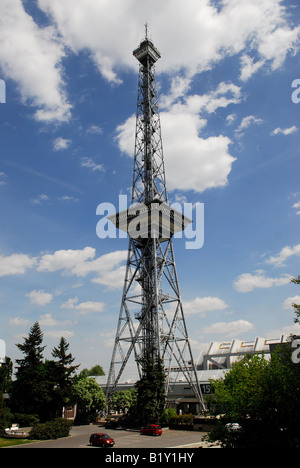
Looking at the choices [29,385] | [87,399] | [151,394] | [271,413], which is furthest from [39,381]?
[271,413]

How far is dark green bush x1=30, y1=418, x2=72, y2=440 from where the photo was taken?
31.9 meters

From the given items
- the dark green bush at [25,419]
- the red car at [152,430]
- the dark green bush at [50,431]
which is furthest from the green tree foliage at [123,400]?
the red car at [152,430]

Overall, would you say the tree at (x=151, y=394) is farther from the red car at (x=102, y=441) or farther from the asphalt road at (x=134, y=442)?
the red car at (x=102, y=441)

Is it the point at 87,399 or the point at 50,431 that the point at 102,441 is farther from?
the point at 87,399

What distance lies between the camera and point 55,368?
4234cm

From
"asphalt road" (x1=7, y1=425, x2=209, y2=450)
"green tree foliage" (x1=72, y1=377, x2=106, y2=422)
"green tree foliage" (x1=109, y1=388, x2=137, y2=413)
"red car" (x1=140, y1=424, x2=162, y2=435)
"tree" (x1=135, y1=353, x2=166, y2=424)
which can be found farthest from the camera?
"green tree foliage" (x1=72, y1=377, x2=106, y2=422)

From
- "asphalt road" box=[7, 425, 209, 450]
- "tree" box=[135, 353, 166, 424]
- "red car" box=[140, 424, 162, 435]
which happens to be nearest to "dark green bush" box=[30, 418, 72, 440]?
"asphalt road" box=[7, 425, 209, 450]

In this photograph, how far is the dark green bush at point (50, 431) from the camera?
3186 cm

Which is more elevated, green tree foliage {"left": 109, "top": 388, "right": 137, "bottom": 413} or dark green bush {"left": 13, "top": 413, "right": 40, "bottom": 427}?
green tree foliage {"left": 109, "top": 388, "right": 137, "bottom": 413}

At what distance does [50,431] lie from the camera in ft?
105

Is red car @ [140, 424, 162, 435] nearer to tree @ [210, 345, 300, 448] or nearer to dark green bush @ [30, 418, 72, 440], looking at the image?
dark green bush @ [30, 418, 72, 440]

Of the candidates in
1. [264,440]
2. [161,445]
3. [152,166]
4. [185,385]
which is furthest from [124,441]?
[152,166]

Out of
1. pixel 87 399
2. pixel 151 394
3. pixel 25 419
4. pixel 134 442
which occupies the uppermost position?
pixel 151 394

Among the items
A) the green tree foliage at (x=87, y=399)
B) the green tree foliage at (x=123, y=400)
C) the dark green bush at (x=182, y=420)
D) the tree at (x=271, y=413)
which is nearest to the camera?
the tree at (x=271, y=413)
